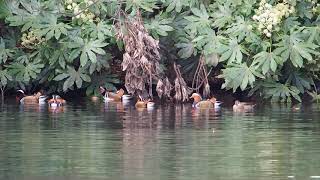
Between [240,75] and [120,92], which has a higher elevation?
[240,75]

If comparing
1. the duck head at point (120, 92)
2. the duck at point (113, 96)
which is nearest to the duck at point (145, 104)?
the duck at point (113, 96)

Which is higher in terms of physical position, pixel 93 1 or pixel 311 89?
pixel 93 1

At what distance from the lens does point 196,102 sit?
2316 centimetres

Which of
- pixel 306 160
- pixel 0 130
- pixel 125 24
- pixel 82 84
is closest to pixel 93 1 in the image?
pixel 125 24

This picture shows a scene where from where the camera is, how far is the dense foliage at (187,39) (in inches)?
903

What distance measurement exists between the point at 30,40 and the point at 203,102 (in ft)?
14.3

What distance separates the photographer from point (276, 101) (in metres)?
23.5

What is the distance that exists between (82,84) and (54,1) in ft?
7.40

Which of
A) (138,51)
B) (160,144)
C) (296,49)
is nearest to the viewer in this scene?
(160,144)

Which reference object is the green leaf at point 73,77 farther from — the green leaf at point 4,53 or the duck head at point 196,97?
the duck head at point 196,97

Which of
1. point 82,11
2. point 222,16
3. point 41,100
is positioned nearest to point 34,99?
point 41,100

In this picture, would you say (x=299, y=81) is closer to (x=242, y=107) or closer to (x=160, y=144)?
(x=242, y=107)

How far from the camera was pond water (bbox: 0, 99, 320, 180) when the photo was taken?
13.1 m

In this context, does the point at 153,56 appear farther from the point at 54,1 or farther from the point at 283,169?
the point at 283,169
